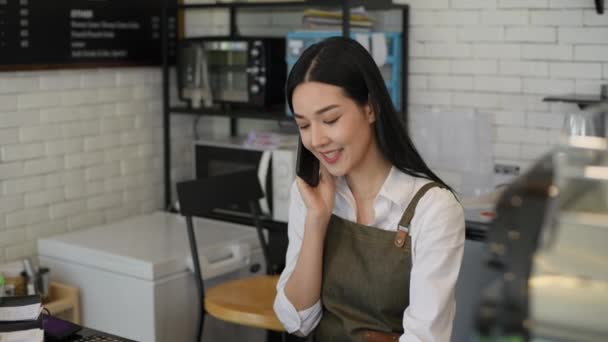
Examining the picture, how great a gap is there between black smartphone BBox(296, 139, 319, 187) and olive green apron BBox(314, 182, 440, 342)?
4.9 inches

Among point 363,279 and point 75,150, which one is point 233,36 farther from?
point 363,279

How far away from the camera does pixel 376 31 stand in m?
3.58

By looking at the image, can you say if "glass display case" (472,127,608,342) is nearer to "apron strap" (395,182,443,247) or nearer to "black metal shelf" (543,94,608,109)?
"apron strap" (395,182,443,247)

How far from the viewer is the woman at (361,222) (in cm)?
192

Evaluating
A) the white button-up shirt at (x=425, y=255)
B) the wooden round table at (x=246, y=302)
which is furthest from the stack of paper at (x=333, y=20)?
the white button-up shirt at (x=425, y=255)

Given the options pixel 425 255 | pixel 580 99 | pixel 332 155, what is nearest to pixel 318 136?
pixel 332 155

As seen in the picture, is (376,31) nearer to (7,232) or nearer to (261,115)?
(261,115)

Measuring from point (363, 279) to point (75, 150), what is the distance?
1847 mm

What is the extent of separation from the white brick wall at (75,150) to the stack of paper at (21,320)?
1.27 m

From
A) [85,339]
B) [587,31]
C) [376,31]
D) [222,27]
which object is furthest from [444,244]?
[222,27]

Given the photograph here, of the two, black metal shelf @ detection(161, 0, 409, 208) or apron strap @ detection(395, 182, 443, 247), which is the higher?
black metal shelf @ detection(161, 0, 409, 208)

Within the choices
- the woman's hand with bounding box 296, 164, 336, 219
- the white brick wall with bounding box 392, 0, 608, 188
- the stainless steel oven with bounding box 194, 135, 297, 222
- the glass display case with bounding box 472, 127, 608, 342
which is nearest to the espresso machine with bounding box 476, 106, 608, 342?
the glass display case with bounding box 472, 127, 608, 342

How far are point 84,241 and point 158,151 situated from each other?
29.6 inches

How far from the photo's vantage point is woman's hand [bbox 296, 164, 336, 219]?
6.92ft
